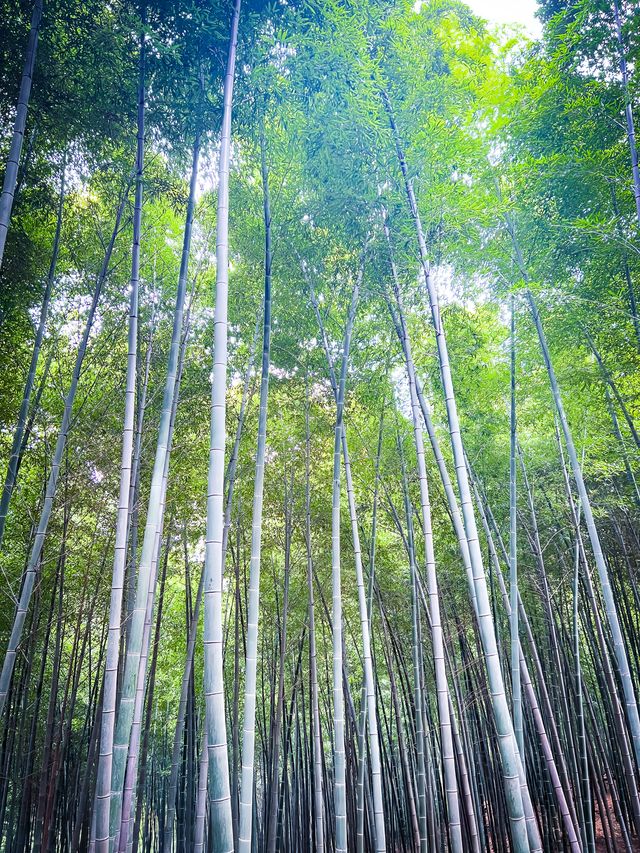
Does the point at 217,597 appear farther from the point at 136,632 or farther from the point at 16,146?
the point at 16,146

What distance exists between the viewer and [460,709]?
5.79 meters

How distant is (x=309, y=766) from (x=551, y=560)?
5.57 metres

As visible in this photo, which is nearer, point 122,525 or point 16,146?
point 16,146

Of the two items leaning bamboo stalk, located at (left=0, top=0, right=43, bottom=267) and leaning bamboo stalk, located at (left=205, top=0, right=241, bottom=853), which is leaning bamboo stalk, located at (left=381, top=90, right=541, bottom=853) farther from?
leaning bamboo stalk, located at (left=0, top=0, right=43, bottom=267)

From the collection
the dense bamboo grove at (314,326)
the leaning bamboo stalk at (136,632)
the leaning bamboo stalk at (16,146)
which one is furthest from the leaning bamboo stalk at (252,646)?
the leaning bamboo stalk at (16,146)

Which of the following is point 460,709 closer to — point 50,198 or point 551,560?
point 551,560

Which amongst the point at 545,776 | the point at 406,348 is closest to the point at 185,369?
the point at 406,348

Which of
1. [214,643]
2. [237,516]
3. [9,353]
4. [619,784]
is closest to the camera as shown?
[214,643]

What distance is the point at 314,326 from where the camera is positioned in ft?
15.4

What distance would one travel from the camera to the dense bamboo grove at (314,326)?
2840mm

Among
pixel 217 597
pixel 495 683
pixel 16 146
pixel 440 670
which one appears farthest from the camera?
pixel 440 670

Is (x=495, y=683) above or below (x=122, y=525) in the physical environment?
below

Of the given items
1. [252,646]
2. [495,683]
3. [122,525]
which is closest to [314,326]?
[122,525]

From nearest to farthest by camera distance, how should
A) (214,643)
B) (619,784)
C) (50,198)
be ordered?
(214,643) → (50,198) → (619,784)
